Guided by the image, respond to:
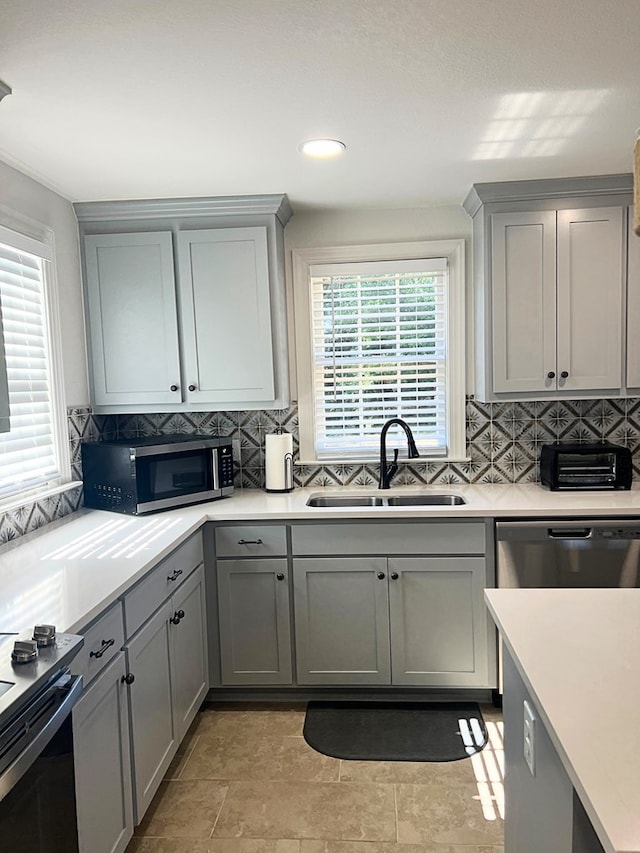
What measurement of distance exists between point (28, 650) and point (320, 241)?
2.54m

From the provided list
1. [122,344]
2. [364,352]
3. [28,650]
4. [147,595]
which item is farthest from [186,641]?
[364,352]

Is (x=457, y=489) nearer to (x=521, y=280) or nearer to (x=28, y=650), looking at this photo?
(x=521, y=280)

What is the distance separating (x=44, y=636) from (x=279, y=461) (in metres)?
1.91

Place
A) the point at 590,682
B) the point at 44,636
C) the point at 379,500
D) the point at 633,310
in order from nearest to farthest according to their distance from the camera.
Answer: the point at 590,682, the point at 44,636, the point at 633,310, the point at 379,500

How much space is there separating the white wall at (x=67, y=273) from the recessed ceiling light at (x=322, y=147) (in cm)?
117

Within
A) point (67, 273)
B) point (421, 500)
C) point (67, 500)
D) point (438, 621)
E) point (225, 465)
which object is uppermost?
point (67, 273)

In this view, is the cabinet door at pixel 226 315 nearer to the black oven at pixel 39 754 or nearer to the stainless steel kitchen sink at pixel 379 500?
the stainless steel kitchen sink at pixel 379 500

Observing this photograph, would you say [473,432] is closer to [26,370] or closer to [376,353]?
[376,353]

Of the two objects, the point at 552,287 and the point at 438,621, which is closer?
the point at 438,621

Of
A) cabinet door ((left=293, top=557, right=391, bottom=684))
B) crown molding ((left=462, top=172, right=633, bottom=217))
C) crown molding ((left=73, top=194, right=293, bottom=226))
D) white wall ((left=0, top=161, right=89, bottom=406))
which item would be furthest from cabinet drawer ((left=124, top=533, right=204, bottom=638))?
crown molding ((left=462, top=172, right=633, bottom=217))

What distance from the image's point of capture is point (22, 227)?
8.41 ft

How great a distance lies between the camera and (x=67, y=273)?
2.98 meters

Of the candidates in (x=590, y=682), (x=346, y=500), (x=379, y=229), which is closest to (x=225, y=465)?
(x=346, y=500)

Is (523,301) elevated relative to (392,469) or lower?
elevated
